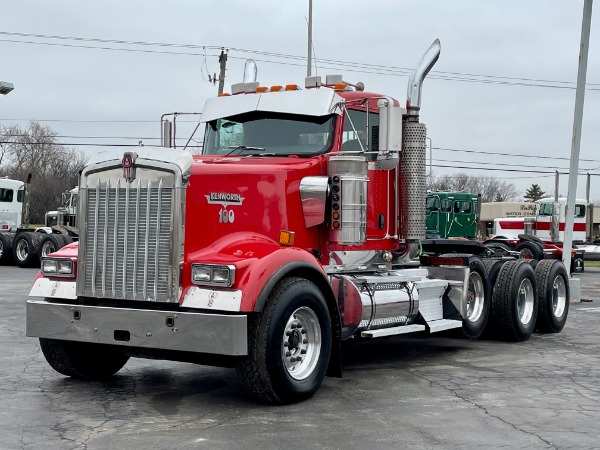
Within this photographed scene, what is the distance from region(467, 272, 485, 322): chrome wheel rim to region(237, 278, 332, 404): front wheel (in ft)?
13.3

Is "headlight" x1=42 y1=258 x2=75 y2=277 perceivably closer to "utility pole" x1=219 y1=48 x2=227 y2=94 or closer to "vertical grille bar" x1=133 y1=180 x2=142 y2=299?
"vertical grille bar" x1=133 y1=180 x2=142 y2=299

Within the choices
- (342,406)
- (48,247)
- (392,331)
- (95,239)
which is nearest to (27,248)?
(48,247)

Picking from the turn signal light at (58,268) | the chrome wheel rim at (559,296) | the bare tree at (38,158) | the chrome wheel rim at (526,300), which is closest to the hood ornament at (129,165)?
the turn signal light at (58,268)

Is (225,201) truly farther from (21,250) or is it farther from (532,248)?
(21,250)

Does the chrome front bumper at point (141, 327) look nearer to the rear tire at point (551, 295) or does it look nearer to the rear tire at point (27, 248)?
the rear tire at point (551, 295)

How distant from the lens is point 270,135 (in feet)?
30.0

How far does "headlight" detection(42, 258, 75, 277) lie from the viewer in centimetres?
804

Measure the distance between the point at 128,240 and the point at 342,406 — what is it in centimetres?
230

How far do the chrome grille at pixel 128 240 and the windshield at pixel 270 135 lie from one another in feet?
5.34

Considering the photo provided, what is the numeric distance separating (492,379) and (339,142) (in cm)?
282

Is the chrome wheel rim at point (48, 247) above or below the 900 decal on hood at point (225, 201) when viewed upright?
below

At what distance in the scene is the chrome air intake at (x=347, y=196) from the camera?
8.51 m

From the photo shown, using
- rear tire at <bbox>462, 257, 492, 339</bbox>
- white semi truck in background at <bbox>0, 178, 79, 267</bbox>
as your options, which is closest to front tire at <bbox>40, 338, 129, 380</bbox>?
rear tire at <bbox>462, 257, 492, 339</bbox>

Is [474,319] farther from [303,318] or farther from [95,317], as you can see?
[95,317]
